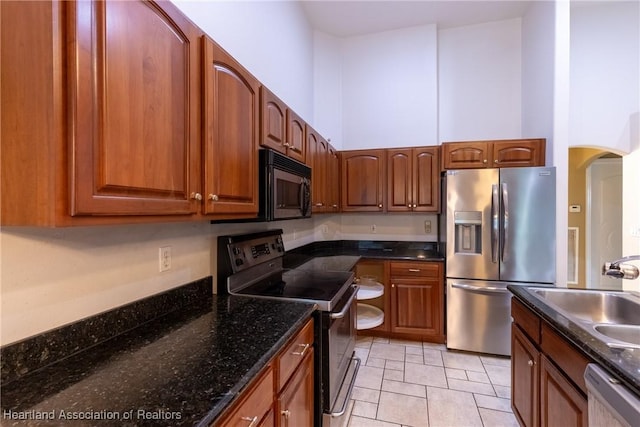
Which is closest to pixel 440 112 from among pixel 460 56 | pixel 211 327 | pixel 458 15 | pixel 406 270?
pixel 460 56

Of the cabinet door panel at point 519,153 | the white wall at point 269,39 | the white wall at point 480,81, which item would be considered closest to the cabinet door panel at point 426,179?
the white wall at point 480,81

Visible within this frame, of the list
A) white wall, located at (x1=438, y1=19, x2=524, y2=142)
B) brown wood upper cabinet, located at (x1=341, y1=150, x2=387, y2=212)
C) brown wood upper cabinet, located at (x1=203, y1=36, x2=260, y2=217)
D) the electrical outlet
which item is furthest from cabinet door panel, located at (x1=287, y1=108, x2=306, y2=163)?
white wall, located at (x1=438, y1=19, x2=524, y2=142)

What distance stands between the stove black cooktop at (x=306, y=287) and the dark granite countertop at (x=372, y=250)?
679mm

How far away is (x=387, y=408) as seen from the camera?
6.66ft

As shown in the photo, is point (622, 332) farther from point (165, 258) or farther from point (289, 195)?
point (165, 258)

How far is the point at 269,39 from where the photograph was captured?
2.33m

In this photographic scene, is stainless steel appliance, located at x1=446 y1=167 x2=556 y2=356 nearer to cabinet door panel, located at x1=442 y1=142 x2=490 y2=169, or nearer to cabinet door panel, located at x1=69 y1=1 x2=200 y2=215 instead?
cabinet door panel, located at x1=442 y1=142 x2=490 y2=169

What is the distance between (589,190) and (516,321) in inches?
143

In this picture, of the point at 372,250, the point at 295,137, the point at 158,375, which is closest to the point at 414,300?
the point at 372,250

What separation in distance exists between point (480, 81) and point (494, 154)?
3.44 feet

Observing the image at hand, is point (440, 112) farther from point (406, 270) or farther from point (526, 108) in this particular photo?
point (406, 270)

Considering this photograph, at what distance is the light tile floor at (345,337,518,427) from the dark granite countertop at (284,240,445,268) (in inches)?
35.4

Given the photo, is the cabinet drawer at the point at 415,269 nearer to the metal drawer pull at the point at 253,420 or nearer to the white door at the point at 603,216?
the metal drawer pull at the point at 253,420

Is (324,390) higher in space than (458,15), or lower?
lower
